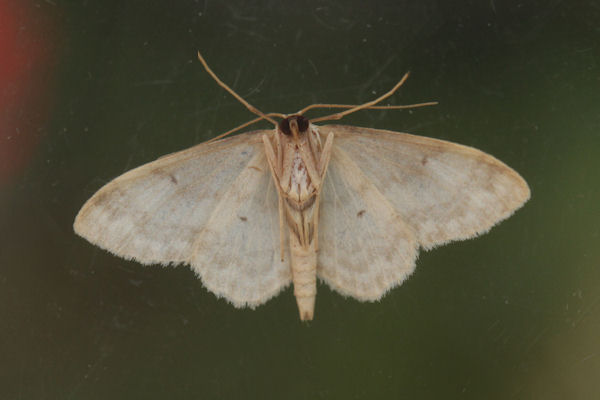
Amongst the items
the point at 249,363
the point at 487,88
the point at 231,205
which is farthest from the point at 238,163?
the point at 487,88

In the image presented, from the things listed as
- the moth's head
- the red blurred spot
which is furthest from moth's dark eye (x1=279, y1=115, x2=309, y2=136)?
the red blurred spot

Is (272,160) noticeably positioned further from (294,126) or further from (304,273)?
(304,273)

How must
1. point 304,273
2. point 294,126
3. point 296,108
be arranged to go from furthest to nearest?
point 296,108 < point 304,273 < point 294,126

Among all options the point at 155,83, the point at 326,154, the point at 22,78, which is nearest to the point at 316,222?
the point at 326,154

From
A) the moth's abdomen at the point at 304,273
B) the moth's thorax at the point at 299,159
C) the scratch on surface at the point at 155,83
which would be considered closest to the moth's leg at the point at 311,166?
the moth's thorax at the point at 299,159

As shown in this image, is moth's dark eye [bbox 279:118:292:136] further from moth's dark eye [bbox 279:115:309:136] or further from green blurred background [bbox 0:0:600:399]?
green blurred background [bbox 0:0:600:399]
